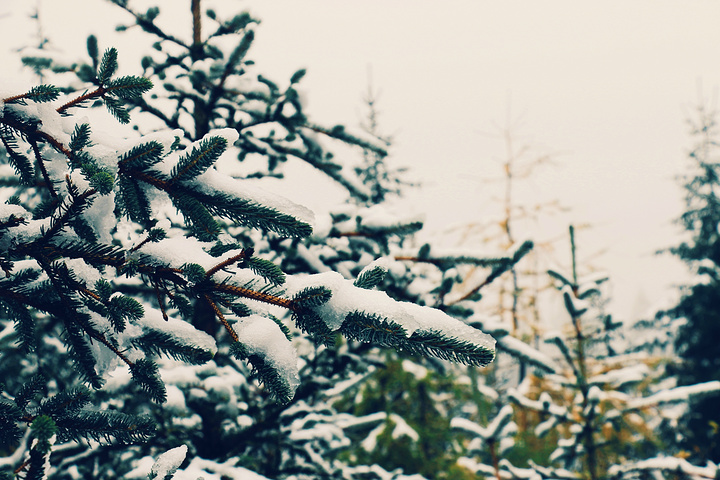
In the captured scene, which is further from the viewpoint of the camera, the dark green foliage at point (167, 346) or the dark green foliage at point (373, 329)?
the dark green foliage at point (167, 346)

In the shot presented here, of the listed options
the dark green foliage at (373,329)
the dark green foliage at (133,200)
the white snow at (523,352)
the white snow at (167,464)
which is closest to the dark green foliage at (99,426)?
the white snow at (167,464)

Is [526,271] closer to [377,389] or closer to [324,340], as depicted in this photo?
[377,389]

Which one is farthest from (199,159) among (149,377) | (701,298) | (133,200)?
(701,298)

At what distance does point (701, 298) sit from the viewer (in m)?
10.9

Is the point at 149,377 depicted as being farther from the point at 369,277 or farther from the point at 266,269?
→ the point at 369,277

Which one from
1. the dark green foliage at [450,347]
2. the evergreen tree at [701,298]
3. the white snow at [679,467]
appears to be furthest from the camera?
the evergreen tree at [701,298]

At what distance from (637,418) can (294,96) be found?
33.0 feet

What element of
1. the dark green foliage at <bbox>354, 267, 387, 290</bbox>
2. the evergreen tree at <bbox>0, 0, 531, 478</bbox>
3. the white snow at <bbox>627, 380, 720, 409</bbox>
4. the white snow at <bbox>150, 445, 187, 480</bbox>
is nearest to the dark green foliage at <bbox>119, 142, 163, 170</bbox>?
the evergreen tree at <bbox>0, 0, 531, 478</bbox>

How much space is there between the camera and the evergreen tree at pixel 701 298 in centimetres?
1009

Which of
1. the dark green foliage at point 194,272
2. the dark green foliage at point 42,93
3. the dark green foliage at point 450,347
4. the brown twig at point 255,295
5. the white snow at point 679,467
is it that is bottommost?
the white snow at point 679,467

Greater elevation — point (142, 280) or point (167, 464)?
point (142, 280)

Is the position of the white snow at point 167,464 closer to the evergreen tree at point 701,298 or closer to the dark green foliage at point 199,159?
the dark green foliage at point 199,159

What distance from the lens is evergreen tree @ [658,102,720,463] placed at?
33.1 ft

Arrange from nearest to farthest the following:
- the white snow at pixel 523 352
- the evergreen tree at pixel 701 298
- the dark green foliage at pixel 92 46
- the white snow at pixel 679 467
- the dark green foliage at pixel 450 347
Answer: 1. the dark green foliage at pixel 450 347
2. the white snow at pixel 523 352
3. the dark green foliage at pixel 92 46
4. the white snow at pixel 679 467
5. the evergreen tree at pixel 701 298
